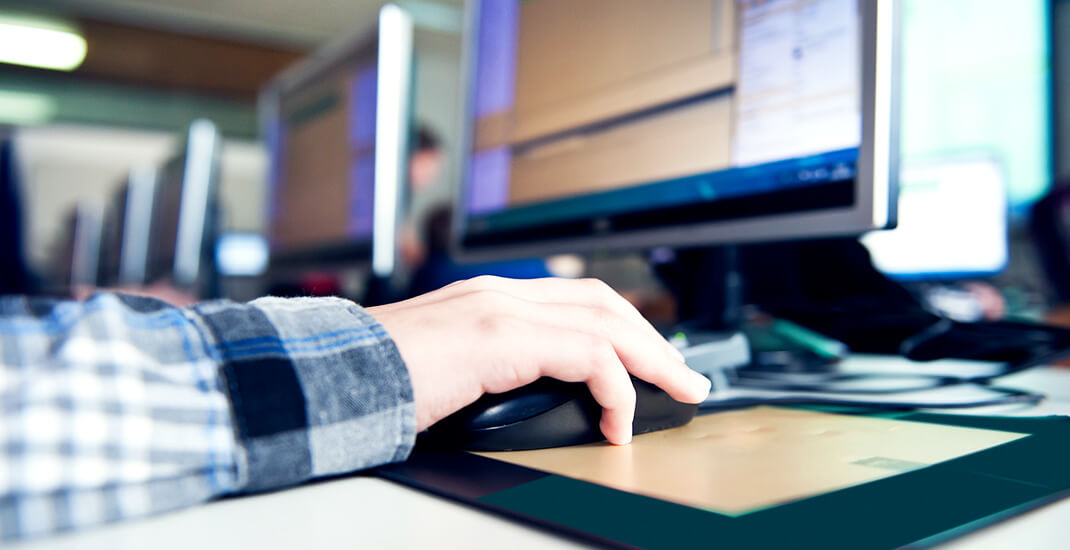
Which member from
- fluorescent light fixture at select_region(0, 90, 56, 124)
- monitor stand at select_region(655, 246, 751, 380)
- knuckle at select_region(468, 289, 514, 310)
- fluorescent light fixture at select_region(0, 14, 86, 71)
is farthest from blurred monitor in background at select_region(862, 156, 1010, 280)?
fluorescent light fixture at select_region(0, 90, 56, 124)

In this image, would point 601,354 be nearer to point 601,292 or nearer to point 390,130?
point 601,292

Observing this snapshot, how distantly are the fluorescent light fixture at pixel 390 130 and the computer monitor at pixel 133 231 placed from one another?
165 cm

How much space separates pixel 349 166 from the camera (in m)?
1.23

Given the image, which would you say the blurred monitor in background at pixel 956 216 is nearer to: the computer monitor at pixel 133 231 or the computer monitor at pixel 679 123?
the computer monitor at pixel 679 123

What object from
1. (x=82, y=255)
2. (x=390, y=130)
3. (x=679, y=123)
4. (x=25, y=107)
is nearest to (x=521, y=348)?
(x=679, y=123)

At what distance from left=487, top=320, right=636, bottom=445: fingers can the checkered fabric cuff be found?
6cm

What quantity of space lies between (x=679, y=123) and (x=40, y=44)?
6201mm

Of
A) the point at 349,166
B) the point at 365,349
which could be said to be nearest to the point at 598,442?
the point at 365,349

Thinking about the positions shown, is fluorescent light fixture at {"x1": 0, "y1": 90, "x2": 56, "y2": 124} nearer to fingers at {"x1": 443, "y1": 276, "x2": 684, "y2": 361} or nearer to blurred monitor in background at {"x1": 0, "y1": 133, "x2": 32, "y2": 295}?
blurred monitor in background at {"x1": 0, "y1": 133, "x2": 32, "y2": 295}

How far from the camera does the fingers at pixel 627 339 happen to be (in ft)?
1.22

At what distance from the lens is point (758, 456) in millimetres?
323

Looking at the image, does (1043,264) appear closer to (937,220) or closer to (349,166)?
(937,220)

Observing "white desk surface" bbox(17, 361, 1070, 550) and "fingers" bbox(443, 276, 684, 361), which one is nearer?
"white desk surface" bbox(17, 361, 1070, 550)

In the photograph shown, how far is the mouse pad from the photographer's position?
9.3 inches
